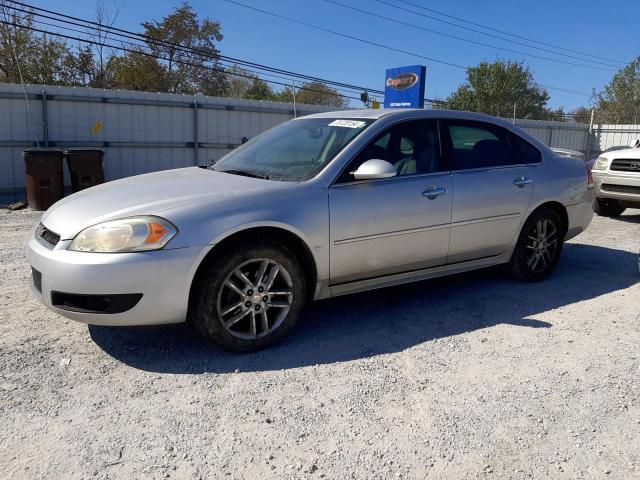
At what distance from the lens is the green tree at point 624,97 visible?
43062 mm

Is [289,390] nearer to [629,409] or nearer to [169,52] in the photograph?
[629,409]

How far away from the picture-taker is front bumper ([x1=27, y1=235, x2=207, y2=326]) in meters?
2.98

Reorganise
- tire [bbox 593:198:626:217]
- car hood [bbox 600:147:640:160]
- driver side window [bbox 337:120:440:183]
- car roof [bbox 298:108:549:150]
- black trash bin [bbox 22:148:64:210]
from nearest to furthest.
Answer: driver side window [bbox 337:120:440:183] < car roof [bbox 298:108:549:150] < car hood [bbox 600:147:640:160] < black trash bin [bbox 22:148:64:210] < tire [bbox 593:198:626:217]

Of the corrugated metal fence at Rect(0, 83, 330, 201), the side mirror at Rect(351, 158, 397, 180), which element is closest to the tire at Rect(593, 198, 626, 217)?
the side mirror at Rect(351, 158, 397, 180)

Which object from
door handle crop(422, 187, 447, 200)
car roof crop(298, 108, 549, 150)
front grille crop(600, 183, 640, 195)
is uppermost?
car roof crop(298, 108, 549, 150)

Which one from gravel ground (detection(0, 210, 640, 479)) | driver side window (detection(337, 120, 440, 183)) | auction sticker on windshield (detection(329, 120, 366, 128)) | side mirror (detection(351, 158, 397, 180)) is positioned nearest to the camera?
gravel ground (detection(0, 210, 640, 479))

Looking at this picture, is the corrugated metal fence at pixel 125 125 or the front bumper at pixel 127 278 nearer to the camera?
the front bumper at pixel 127 278

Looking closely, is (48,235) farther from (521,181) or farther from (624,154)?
(624,154)

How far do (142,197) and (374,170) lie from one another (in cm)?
155

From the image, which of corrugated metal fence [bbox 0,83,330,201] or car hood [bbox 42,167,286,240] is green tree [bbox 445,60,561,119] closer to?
corrugated metal fence [bbox 0,83,330,201]

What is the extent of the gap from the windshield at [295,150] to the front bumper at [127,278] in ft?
3.38

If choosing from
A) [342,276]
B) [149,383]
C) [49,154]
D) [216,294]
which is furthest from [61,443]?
[49,154]

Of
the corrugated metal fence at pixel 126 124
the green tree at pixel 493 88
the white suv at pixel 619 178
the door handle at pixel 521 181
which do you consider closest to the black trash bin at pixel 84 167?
the corrugated metal fence at pixel 126 124

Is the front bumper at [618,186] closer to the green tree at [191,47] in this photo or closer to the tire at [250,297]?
the tire at [250,297]
